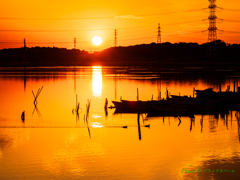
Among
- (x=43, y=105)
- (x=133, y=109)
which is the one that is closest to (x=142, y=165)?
(x=133, y=109)

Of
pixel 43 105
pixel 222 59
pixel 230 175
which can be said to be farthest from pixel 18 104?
pixel 222 59

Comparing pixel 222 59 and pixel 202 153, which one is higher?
pixel 222 59

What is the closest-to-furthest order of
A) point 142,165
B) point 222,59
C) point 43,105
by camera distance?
point 142,165 → point 43,105 → point 222,59

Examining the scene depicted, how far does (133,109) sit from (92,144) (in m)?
15.0

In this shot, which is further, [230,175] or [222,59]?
[222,59]

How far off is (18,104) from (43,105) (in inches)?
147

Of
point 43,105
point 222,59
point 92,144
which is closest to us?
point 92,144

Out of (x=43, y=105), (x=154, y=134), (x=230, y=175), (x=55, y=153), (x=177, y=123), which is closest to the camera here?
(x=230, y=175)

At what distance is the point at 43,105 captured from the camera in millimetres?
45031

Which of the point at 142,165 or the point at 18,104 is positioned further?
the point at 18,104

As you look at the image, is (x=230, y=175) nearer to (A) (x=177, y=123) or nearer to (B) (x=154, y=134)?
(B) (x=154, y=134)

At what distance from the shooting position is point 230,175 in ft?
56.8

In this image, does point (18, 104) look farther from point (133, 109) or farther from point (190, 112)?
point (190, 112)

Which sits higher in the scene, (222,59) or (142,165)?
(222,59)
